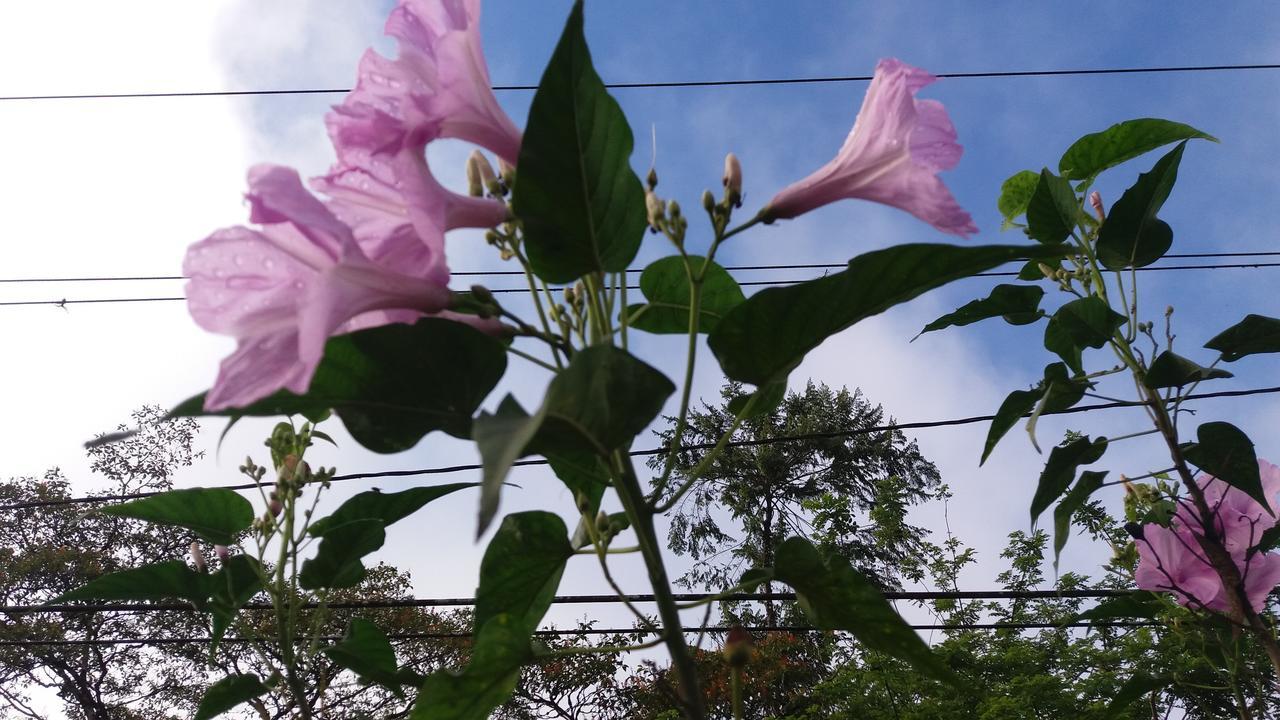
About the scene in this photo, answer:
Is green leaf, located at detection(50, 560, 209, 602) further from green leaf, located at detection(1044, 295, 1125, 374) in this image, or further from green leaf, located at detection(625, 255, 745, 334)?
green leaf, located at detection(1044, 295, 1125, 374)

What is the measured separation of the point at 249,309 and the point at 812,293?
0.37 m

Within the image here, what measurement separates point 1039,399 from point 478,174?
118 centimetres

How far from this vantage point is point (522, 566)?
68 cm

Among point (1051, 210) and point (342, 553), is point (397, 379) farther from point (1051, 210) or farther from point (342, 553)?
point (1051, 210)


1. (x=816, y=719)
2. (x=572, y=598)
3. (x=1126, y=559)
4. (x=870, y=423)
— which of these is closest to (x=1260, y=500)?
(x=1126, y=559)

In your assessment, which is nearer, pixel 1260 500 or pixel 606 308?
pixel 606 308

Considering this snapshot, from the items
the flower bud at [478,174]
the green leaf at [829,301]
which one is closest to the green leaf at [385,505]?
the flower bud at [478,174]

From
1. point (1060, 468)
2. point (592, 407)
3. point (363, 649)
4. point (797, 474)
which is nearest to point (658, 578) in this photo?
point (592, 407)

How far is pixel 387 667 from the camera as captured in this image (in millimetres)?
1052

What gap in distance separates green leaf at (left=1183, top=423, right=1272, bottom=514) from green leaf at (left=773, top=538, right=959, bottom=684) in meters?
1.03

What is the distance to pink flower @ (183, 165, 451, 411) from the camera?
0.46 m

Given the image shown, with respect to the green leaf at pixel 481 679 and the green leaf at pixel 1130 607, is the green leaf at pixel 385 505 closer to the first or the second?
the green leaf at pixel 481 679

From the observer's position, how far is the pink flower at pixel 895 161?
25.0 inches

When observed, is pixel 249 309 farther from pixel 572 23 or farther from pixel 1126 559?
pixel 1126 559
